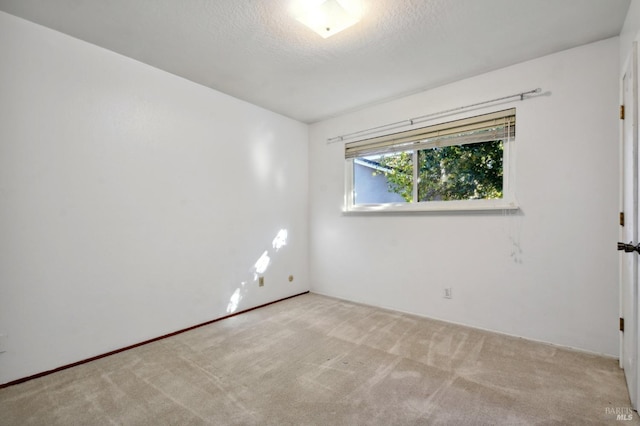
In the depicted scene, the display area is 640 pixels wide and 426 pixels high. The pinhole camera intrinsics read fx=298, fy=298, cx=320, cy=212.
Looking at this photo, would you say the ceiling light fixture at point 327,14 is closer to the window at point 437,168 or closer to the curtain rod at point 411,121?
the curtain rod at point 411,121

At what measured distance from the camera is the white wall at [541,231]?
2.25 meters

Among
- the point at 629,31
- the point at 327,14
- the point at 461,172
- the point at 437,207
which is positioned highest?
the point at 327,14

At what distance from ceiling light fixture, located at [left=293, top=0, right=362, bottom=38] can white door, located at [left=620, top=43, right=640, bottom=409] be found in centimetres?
163

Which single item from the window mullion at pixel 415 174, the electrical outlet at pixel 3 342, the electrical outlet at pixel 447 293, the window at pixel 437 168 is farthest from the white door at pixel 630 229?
the electrical outlet at pixel 3 342

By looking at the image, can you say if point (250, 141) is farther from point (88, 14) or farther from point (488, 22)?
point (488, 22)

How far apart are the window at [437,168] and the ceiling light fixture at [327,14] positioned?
Result: 154 centimetres

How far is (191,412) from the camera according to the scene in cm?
166

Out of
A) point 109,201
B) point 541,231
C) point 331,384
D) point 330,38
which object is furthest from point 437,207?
point 109,201

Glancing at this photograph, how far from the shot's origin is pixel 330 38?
2225 millimetres

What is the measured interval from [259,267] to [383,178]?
6.00ft

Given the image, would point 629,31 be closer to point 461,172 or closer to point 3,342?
point 461,172

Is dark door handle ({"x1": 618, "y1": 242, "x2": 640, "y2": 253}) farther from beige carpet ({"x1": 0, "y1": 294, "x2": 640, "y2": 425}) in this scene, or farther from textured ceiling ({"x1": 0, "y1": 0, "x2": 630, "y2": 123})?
textured ceiling ({"x1": 0, "y1": 0, "x2": 630, "y2": 123})

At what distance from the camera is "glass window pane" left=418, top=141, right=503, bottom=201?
2.79 metres

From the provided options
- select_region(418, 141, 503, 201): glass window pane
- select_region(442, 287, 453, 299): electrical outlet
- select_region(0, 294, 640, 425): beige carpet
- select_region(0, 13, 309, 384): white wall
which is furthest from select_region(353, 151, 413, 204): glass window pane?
select_region(0, 294, 640, 425): beige carpet
